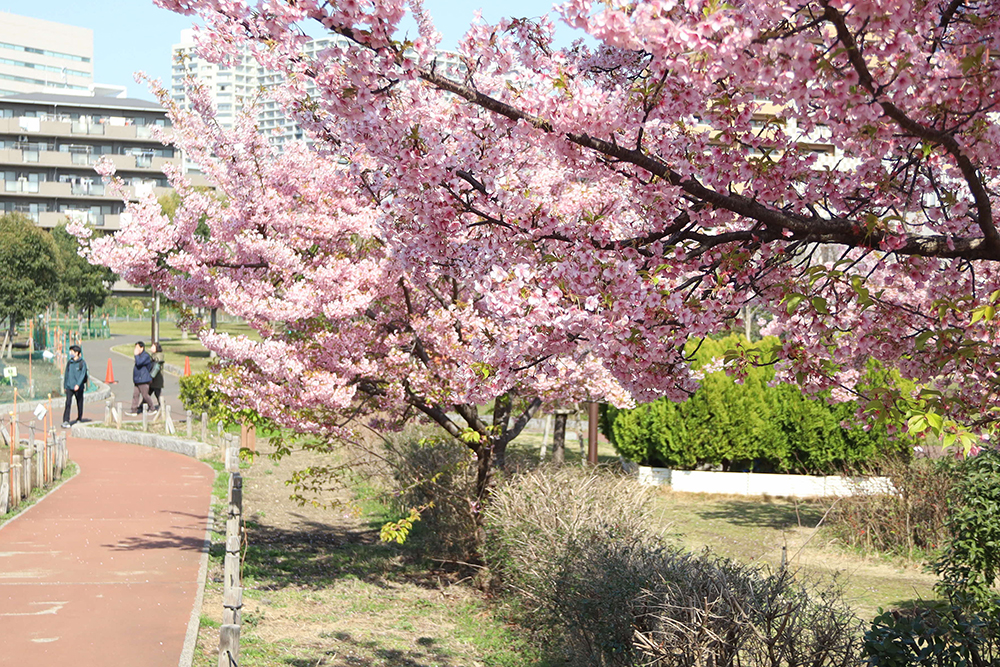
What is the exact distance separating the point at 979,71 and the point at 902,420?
4.41ft

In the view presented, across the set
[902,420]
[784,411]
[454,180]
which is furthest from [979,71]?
[784,411]

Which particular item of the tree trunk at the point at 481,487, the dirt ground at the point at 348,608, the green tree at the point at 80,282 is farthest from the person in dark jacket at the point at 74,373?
the green tree at the point at 80,282

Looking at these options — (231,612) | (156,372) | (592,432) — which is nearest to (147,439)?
(156,372)

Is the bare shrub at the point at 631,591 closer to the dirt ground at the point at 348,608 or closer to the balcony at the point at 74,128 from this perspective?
the dirt ground at the point at 348,608

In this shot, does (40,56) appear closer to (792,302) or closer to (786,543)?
(786,543)

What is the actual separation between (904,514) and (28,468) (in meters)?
11.6

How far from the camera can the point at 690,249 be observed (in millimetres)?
4598

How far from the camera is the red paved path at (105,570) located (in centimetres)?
741

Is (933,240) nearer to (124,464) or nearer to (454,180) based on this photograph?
(454,180)

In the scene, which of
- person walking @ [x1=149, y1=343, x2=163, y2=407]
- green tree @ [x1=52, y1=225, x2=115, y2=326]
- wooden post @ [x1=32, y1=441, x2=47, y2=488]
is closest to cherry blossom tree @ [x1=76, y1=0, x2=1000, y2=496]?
wooden post @ [x1=32, y1=441, x2=47, y2=488]

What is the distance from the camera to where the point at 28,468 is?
13422 mm

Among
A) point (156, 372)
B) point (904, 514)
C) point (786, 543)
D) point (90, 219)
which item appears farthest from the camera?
point (90, 219)

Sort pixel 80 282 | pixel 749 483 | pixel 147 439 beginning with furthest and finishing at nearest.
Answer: pixel 80 282, pixel 147 439, pixel 749 483

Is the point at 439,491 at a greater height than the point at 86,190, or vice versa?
the point at 86,190
